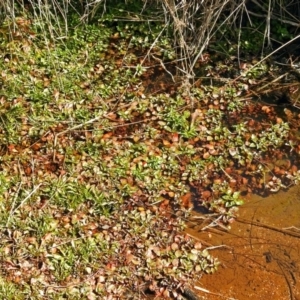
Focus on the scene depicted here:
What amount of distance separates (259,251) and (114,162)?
4.29 feet

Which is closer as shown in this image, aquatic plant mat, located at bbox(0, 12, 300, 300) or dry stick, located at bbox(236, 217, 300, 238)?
aquatic plant mat, located at bbox(0, 12, 300, 300)

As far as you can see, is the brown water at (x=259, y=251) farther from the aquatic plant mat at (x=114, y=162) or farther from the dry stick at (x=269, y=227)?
the aquatic plant mat at (x=114, y=162)

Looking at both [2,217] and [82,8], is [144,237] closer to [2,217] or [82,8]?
[2,217]

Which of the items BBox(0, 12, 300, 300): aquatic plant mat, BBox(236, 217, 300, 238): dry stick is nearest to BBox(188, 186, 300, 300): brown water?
BBox(236, 217, 300, 238): dry stick

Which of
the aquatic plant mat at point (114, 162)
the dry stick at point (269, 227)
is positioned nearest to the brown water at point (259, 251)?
the dry stick at point (269, 227)

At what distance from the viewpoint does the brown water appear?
3.60 m

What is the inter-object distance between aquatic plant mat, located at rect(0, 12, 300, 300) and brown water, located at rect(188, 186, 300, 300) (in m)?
0.10

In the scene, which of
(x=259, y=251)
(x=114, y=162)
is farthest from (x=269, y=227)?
(x=114, y=162)

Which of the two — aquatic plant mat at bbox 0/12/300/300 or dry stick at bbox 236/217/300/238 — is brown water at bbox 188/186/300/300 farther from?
aquatic plant mat at bbox 0/12/300/300

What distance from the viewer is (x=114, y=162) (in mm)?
4207

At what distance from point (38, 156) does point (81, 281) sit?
116cm

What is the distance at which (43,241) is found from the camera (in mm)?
3744

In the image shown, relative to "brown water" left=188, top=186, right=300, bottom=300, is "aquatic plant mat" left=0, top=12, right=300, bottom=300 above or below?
above

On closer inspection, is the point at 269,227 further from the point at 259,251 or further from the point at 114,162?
the point at 114,162
